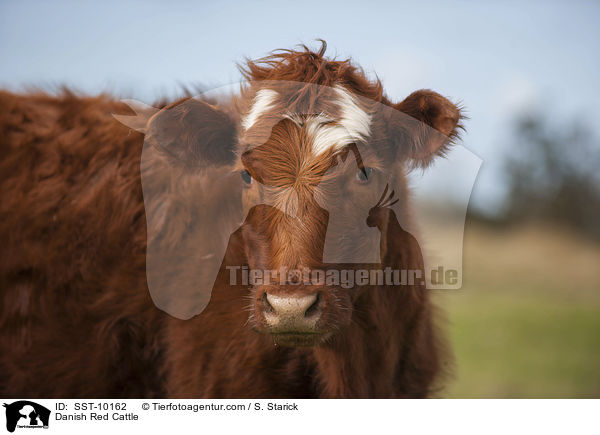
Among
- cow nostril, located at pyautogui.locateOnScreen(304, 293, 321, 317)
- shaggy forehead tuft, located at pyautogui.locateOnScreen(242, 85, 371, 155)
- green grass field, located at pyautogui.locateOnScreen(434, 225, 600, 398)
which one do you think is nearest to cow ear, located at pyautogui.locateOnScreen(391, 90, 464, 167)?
shaggy forehead tuft, located at pyautogui.locateOnScreen(242, 85, 371, 155)

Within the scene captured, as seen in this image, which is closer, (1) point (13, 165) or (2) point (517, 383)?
(1) point (13, 165)

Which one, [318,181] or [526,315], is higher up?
[318,181]

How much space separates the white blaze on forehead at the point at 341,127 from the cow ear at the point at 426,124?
7.9 inches

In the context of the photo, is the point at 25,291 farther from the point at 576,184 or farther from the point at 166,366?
the point at 576,184

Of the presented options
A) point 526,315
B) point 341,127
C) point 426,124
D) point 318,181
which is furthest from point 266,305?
point 526,315

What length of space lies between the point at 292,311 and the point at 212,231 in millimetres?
874

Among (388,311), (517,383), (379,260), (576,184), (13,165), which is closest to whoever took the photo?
(379,260)

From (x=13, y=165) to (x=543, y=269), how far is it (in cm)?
442

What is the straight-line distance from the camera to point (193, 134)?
7.79 feet

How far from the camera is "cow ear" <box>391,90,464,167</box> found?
7.48 feet
